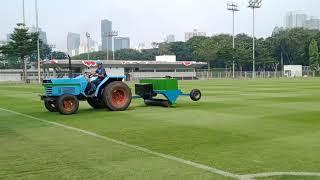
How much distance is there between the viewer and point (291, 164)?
8.07 metres

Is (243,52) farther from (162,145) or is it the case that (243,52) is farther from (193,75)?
(162,145)

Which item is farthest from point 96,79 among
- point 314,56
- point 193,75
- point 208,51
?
point 208,51

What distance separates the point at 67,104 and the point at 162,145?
26.9ft

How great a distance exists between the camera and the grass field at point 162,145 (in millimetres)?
7809

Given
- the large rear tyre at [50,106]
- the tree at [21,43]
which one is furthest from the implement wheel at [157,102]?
the tree at [21,43]

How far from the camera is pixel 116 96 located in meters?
18.9

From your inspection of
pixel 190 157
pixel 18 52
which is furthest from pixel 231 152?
pixel 18 52

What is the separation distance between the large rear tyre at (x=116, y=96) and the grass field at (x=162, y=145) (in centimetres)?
164

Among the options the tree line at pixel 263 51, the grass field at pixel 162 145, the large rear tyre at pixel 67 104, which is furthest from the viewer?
the tree line at pixel 263 51

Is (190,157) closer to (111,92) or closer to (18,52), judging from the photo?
(111,92)

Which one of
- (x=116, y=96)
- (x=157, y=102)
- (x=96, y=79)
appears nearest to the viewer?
(x=96, y=79)

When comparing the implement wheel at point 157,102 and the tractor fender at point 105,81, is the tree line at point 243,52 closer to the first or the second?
the implement wheel at point 157,102

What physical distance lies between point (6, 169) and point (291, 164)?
4.60 metres

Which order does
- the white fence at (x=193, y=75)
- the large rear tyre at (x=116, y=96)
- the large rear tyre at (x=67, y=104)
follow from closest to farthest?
the large rear tyre at (x=67, y=104) < the large rear tyre at (x=116, y=96) < the white fence at (x=193, y=75)
